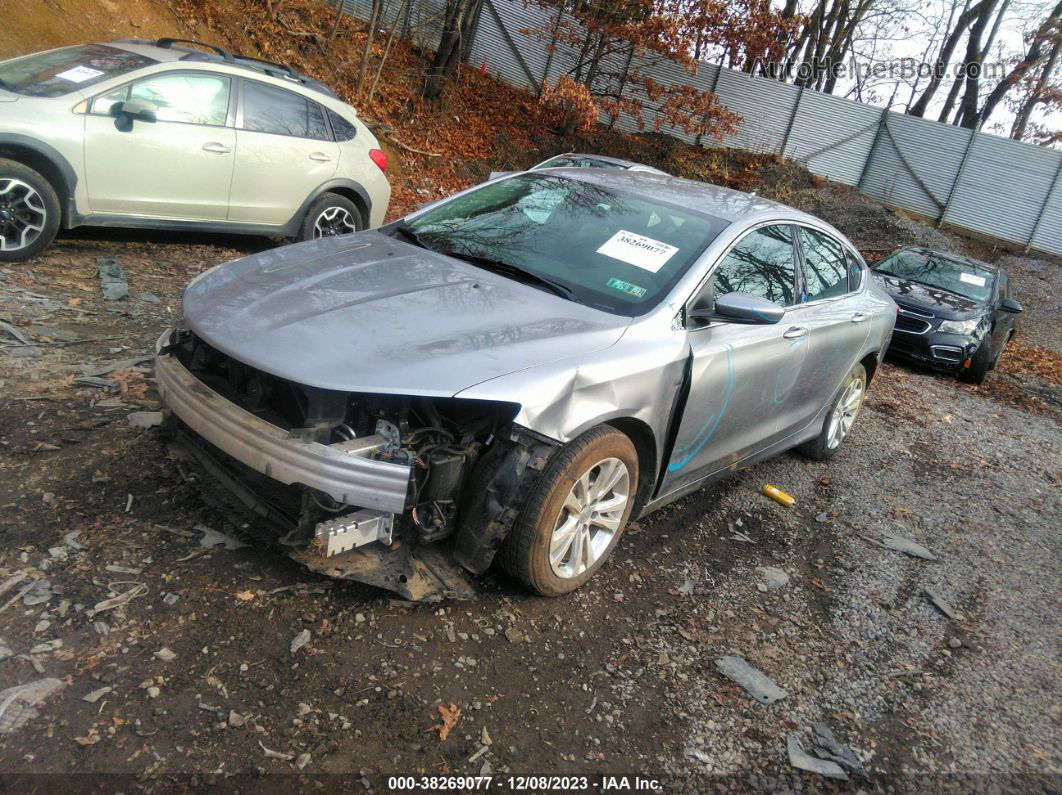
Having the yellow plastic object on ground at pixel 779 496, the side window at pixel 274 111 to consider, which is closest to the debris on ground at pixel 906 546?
the yellow plastic object on ground at pixel 779 496

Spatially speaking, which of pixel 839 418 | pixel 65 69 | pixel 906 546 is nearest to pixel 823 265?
pixel 839 418

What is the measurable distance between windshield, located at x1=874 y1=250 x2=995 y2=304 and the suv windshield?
998 cm

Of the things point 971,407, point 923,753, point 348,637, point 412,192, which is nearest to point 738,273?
point 923,753

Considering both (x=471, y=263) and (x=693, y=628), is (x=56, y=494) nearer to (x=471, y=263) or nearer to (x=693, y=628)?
(x=471, y=263)

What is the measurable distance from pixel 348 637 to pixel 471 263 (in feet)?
6.14

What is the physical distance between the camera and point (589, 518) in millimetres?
3514

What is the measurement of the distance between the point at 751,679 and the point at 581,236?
2.26 meters

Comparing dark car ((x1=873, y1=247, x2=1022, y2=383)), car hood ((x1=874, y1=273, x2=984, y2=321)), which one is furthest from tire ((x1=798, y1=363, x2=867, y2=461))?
car hood ((x1=874, y1=273, x2=984, y2=321))

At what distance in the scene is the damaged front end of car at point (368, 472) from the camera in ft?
9.43

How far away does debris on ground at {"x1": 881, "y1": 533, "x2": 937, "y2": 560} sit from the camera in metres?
4.98

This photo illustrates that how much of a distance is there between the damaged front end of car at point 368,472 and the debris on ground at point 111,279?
3.27 m

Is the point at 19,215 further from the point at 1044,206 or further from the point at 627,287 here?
the point at 1044,206

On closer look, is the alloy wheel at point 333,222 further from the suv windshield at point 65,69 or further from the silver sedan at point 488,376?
the silver sedan at point 488,376

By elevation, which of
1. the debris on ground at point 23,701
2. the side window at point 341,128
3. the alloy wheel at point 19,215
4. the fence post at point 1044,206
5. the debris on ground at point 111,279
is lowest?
the debris on ground at point 111,279
